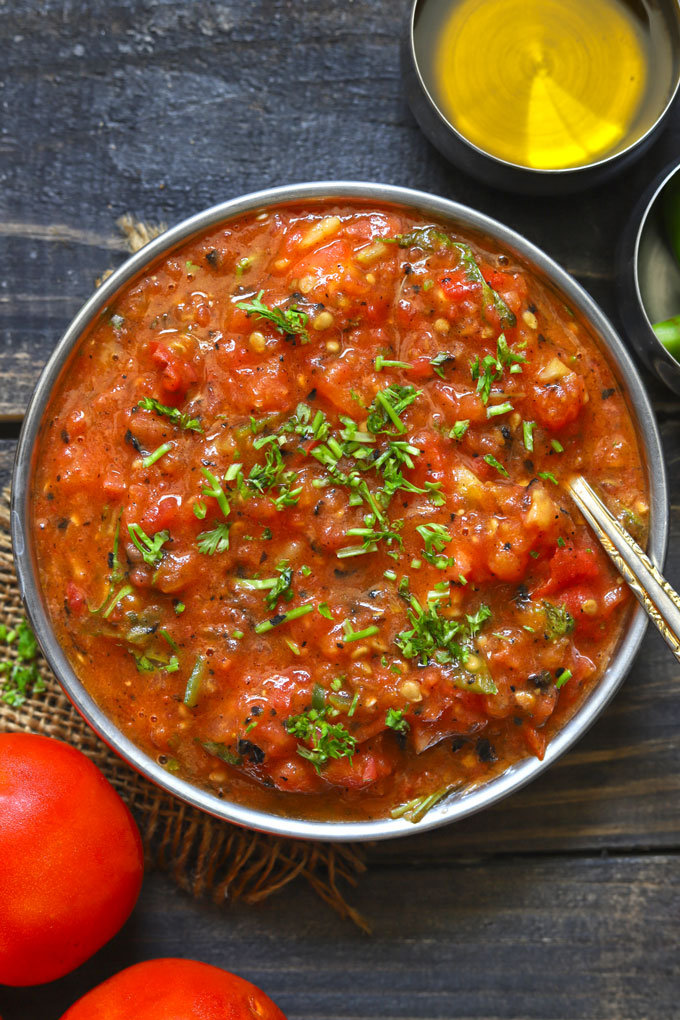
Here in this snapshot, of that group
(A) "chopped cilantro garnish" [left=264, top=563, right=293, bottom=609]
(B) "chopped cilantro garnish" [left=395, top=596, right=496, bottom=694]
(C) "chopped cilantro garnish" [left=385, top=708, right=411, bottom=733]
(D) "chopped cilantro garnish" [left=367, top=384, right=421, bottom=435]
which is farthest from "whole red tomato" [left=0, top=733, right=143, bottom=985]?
(D) "chopped cilantro garnish" [left=367, top=384, right=421, bottom=435]

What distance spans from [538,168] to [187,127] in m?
1.18

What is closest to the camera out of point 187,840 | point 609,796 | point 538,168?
point 538,168

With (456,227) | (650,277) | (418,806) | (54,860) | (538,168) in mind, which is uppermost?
(538,168)

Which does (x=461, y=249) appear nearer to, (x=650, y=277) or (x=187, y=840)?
(x=650, y=277)

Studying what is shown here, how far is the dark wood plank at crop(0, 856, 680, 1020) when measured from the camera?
290 cm

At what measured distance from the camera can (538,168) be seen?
8.78 ft

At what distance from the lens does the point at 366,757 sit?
2.42m

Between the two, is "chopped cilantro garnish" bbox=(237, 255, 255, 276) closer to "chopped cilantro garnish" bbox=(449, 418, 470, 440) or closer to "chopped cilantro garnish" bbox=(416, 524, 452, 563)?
"chopped cilantro garnish" bbox=(449, 418, 470, 440)

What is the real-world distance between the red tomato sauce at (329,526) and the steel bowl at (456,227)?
0.16 feet

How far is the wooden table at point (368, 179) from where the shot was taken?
9.59 ft

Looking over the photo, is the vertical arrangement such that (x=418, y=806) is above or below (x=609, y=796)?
above

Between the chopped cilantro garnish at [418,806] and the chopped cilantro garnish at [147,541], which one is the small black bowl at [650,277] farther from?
the chopped cilantro garnish at [147,541]

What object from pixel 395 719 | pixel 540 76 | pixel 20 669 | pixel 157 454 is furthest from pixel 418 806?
pixel 540 76

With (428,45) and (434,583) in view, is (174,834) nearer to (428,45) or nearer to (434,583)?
(434,583)
